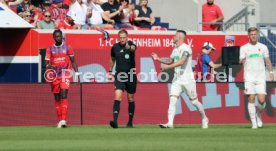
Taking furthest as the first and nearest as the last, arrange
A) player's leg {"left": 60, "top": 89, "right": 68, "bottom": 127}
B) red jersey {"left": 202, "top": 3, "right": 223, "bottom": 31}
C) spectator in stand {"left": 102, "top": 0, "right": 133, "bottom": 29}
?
red jersey {"left": 202, "top": 3, "right": 223, "bottom": 31} < spectator in stand {"left": 102, "top": 0, "right": 133, "bottom": 29} < player's leg {"left": 60, "top": 89, "right": 68, "bottom": 127}

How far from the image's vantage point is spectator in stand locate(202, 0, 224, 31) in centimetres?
3114

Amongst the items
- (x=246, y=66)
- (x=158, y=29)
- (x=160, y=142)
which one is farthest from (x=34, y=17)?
(x=160, y=142)

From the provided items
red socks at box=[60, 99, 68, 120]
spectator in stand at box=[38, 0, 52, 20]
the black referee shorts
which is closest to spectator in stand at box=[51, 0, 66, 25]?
spectator in stand at box=[38, 0, 52, 20]

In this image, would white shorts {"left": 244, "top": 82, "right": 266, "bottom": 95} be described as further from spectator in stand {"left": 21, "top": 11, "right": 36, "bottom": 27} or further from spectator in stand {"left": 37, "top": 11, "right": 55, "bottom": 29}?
spectator in stand {"left": 21, "top": 11, "right": 36, "bottom": 27}

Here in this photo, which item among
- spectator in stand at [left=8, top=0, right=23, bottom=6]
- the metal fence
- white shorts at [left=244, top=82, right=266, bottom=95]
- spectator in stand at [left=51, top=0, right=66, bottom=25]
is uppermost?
spectator in stand at [left=8, top=0, right=23, bottom=6]

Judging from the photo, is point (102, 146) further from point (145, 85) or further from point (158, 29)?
point (158, 29)

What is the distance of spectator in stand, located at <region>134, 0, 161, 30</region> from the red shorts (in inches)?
291

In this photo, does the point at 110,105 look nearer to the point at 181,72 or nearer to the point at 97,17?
the point at 97,17

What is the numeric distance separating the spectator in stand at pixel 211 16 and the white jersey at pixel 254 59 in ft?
31.1

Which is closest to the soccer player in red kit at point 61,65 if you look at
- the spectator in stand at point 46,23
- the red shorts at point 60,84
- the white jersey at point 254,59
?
the red shorts at point 60,84

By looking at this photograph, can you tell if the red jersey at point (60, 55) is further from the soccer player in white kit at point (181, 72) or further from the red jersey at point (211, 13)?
the red jersey at point (211, 13)

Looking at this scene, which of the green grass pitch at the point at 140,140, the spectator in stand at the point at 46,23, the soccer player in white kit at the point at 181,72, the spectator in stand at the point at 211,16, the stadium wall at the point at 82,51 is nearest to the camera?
the green grass pitch at the point at 140,140

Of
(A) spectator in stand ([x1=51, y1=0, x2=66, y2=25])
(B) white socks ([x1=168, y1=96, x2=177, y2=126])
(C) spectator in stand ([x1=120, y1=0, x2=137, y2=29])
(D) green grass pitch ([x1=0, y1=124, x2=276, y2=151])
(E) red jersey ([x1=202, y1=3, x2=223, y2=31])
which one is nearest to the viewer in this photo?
(D) green grass pitch ([x1=0, y1=124, x2=276, y2=151])

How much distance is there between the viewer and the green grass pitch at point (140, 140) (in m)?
15.0
